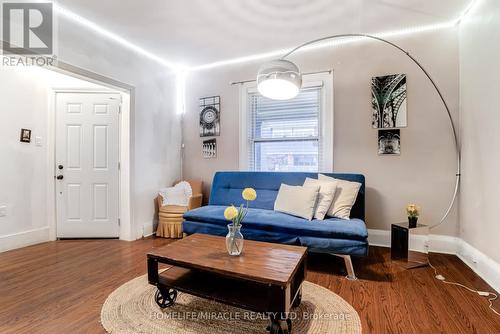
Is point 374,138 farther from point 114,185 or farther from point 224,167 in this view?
point 114,185

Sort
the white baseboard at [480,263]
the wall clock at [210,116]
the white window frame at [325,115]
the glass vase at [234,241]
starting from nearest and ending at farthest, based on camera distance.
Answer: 1. the glass vase at [234,241]
2. the white baseboard at [480,263]
3. the white window frame at [325,115]
4. the wall clock at [210,116]

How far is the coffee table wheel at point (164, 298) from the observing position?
1.76 metres

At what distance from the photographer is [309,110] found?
3.46 meters

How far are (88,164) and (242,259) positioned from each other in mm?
2906

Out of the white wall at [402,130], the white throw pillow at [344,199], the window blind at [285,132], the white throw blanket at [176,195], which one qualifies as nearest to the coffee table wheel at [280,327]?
the white throw pillow at [344,199]

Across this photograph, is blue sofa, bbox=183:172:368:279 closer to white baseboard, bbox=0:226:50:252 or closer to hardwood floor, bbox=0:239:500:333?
hardwood floor, bbox=0:239:500:333

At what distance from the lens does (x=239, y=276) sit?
1426 mm

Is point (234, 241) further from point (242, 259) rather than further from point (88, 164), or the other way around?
point (88, 164)

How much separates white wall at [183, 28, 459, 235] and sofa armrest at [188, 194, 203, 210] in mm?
1991

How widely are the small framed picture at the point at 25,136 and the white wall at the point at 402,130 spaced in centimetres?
362

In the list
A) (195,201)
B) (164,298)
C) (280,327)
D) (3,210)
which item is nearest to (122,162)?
(195,201)

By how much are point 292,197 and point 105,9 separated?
2727 millimetres

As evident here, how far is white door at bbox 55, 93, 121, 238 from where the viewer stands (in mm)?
3430

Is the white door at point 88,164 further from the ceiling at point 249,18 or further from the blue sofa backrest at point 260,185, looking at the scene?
the blue sofa backrest at point 260,185
